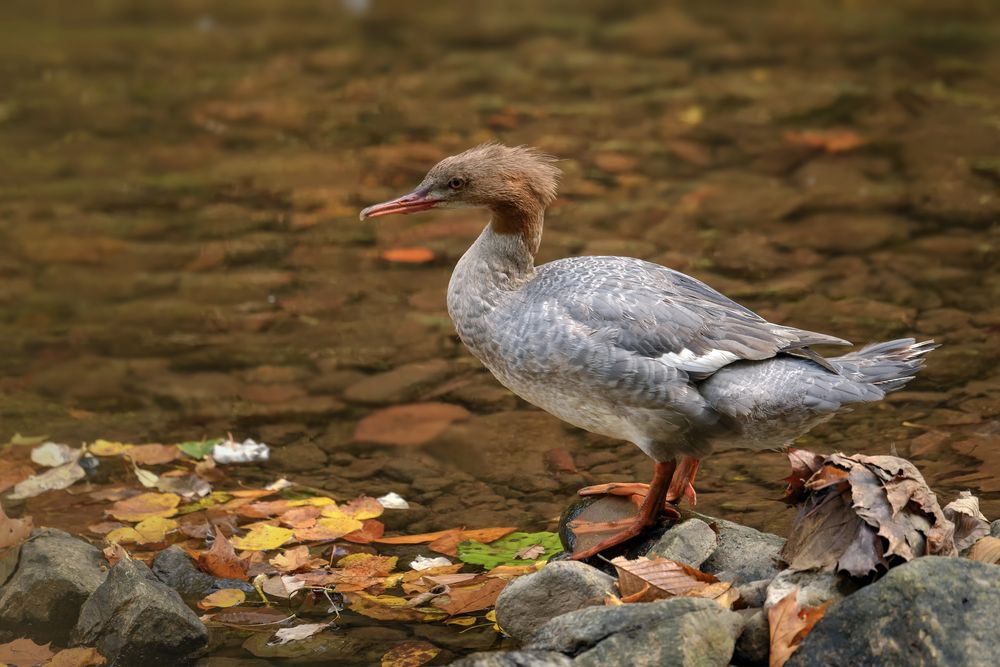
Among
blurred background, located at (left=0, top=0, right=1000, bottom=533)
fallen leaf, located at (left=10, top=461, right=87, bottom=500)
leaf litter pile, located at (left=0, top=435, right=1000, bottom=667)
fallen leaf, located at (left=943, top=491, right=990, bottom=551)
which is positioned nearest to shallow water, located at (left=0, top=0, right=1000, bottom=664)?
blurred background, located at (left=0, top=0, right=1000, bottom=533)

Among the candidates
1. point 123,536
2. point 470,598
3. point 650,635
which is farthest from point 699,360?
point 123,536

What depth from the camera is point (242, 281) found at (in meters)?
7.97

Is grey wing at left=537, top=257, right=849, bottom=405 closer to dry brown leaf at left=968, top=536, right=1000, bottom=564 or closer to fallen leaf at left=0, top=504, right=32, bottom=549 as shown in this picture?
dry brown leaf at left=968, top=536, right=1000, bottom=564

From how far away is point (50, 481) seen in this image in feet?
19.2

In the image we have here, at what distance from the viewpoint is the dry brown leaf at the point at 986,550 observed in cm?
423

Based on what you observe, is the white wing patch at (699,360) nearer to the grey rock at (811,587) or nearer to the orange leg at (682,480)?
the orange leg at (682,480)

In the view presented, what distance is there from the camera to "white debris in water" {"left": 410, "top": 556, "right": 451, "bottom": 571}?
5203mm

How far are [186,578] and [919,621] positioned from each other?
279 centimetres

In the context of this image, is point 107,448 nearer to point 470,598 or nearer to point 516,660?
point 470,598

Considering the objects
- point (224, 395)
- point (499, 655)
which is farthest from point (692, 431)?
point (224, 395)

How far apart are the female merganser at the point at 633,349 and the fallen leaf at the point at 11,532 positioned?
1.90 metres

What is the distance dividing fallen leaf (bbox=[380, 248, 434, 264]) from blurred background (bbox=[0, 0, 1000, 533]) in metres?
0.02

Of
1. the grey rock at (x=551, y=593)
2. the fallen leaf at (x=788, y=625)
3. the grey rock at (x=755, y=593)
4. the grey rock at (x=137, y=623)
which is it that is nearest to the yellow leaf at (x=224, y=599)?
the grey rock at (x=137, y=623)

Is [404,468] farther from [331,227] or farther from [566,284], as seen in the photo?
[331,227]
